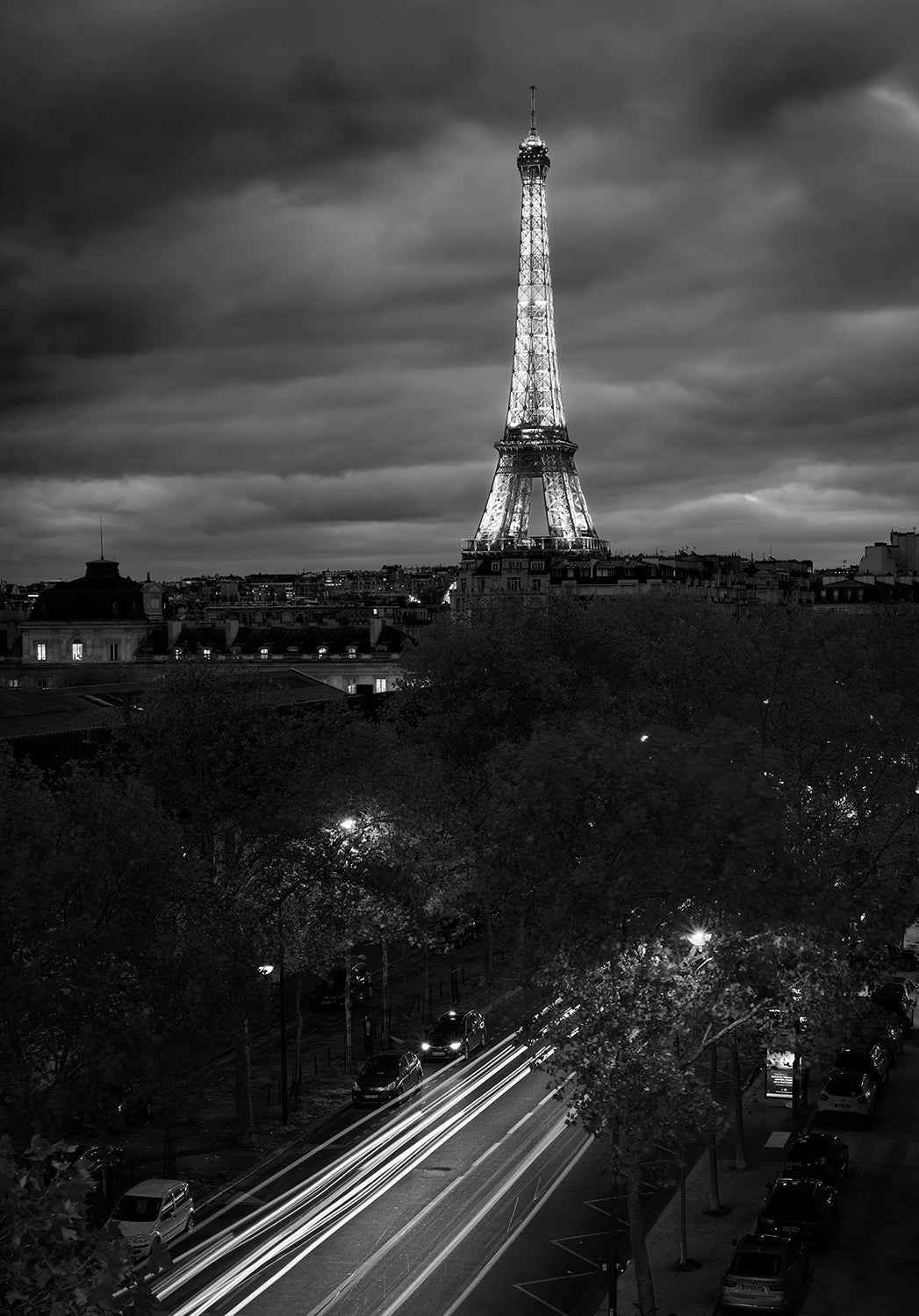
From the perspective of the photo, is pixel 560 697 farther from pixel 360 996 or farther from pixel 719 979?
pixel 719 979

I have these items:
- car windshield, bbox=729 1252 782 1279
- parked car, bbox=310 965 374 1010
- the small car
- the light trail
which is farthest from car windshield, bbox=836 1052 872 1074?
the small car

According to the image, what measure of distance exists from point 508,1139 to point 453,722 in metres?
23.1

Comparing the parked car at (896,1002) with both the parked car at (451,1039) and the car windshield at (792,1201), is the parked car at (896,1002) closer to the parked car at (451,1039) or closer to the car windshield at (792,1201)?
the parked car at (451,1039)

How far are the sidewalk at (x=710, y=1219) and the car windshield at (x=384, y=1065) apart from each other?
8.90 meters

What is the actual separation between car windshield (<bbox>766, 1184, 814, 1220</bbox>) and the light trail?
676 centimetres

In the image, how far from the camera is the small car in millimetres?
28172

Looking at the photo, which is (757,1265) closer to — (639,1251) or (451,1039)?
(639,1251)

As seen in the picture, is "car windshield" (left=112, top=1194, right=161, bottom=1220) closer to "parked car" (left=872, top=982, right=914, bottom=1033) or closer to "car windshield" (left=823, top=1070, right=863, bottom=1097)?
"car windshield" (left=823, top=1070, right=863, bottom=1097)

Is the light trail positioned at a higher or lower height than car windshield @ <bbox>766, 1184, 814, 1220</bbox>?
lower

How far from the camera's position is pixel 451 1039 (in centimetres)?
4350

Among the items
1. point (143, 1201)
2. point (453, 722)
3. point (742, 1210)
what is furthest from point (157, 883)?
point (453, 722)

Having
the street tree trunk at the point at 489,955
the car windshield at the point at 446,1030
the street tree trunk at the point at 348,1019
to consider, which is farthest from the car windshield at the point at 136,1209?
the street tree trunk at the point at 489,955

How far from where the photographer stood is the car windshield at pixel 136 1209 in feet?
94.1

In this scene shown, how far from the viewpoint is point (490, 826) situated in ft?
97.9
